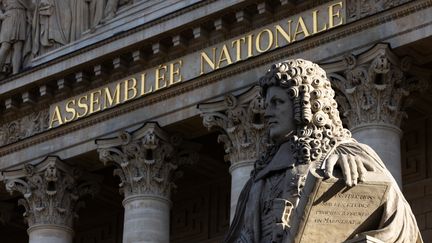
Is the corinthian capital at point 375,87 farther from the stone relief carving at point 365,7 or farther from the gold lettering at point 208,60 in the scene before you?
the gold lettering at point 208,60

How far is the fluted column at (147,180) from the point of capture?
34156mm

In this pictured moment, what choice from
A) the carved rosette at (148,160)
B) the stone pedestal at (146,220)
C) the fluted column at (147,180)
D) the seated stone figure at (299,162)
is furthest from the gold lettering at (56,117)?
the seated stone figure at (299,162)

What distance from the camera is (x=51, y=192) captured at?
3631 centimetres

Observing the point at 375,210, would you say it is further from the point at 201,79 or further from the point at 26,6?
the point at 26,6

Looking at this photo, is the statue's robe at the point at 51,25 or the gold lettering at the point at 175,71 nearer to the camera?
the gold lettering at the point at 175,71

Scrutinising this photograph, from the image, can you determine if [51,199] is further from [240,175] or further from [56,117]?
[240,175]

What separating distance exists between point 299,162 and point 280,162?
7.1 inches

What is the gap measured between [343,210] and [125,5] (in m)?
29.3

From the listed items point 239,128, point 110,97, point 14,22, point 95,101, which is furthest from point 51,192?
point 239,128

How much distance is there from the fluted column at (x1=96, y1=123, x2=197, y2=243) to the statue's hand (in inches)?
1001

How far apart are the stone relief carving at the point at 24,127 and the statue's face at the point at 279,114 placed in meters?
28.4

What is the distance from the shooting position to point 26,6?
39938 mm

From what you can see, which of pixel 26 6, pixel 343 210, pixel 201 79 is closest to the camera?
pixel 343 210

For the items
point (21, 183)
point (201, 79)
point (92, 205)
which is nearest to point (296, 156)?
point (201, 79)
